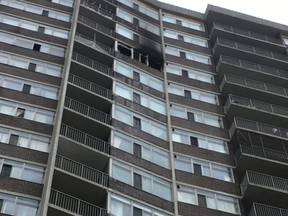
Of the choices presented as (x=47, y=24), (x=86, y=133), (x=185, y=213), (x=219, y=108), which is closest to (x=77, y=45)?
(x=47, y=24)

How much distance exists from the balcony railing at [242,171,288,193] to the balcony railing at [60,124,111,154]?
31.6 feet

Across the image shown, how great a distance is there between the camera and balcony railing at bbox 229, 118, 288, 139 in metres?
39.9

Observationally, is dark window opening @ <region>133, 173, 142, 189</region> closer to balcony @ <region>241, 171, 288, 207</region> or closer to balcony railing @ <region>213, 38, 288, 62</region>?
balcony @ <region>241, 171, 288, 207</region>

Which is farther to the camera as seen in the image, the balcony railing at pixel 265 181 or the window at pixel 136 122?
the window at pixel 136 122

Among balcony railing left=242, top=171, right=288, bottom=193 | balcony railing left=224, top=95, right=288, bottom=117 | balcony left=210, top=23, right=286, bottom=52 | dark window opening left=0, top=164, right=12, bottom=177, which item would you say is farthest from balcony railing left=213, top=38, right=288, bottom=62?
dark window opening left=0, top=164, right=12, bottom=177

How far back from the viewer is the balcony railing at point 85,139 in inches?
1297

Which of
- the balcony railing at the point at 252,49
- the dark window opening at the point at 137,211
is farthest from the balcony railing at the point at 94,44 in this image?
the dark window opening at the point at 137,211

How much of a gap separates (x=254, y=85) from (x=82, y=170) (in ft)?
64.9

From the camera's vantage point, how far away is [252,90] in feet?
144

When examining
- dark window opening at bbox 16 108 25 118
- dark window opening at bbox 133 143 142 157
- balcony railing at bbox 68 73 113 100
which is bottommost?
dark window opening at bbox 133 143 142 157

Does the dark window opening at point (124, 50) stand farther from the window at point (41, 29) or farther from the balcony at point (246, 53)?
the balcony at point (246, 53)

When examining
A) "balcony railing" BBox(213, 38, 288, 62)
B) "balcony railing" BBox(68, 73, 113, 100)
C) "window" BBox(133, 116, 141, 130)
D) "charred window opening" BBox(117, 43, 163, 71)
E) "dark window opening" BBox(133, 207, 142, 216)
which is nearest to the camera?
"dark window opening" BBox(133, 207, 142, 216)

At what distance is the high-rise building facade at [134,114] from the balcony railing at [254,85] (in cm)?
13

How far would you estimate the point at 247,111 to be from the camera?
41.2 meters
